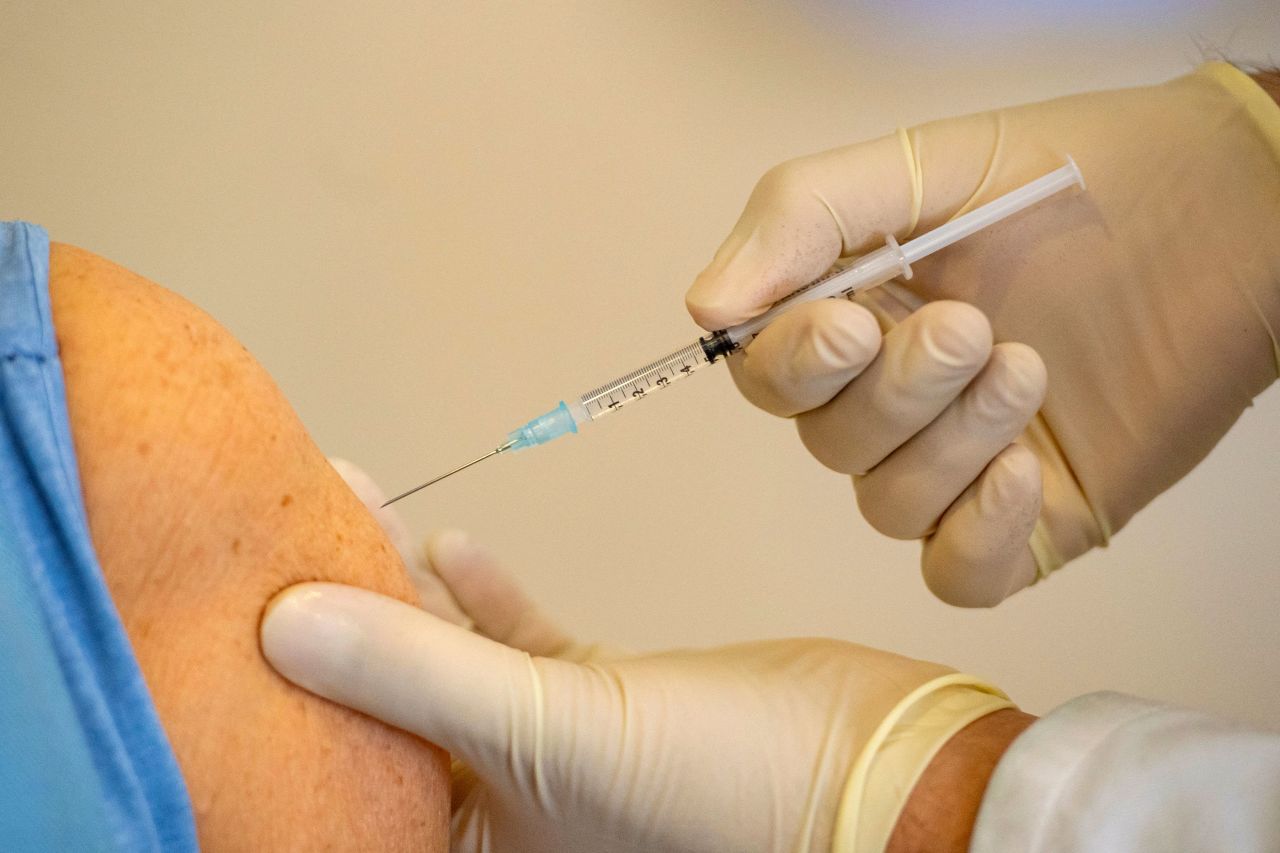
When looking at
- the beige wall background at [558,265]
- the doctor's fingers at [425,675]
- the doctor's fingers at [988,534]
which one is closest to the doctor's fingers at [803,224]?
the doctor's fingers at [988,534]

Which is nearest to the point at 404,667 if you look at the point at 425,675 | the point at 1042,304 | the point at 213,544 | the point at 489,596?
the point at 425,675

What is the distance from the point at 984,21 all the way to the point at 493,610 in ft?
4.57

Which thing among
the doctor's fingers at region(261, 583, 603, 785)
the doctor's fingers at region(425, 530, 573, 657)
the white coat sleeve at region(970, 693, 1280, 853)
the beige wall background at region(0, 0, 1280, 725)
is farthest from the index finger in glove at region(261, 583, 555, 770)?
the beige wall background at region(0, 0, 1280, 725)

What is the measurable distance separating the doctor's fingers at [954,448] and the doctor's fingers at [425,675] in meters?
0.47

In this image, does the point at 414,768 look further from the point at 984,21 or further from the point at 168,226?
the point at 984,21

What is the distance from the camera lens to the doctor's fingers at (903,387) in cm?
105

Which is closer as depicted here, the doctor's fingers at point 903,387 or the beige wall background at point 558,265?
the doctor's fingers at point 903,387

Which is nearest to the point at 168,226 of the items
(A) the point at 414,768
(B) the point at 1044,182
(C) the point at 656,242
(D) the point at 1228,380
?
(C) the point at 656,242

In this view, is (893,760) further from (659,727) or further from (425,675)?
(425,675)

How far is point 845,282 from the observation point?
1155 millimetres

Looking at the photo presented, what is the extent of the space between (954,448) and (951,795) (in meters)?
0.42

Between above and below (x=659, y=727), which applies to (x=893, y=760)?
below

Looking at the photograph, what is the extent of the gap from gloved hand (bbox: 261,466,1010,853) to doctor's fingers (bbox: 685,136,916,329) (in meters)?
0.40

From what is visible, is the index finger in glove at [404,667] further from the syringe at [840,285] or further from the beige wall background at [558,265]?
the beige wall background at [558,265]
